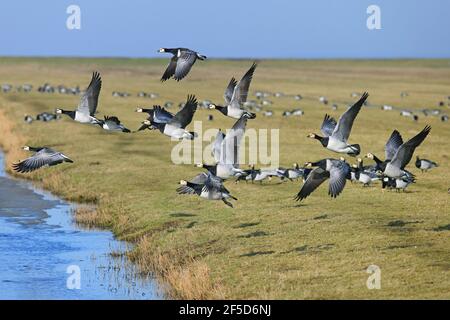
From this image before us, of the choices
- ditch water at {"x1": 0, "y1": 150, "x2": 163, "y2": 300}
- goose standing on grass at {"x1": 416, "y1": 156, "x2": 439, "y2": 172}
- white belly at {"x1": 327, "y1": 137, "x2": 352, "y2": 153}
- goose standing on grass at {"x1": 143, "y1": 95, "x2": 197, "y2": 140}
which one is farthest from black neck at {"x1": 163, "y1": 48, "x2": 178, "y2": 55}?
goose standing on grass at {"x1": 416, "y1": 156, "x2": 439, "y2": 172}

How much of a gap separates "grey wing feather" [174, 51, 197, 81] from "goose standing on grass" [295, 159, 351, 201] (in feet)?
13.1

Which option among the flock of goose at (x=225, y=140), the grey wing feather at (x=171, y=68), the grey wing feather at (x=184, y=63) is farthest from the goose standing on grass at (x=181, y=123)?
the grey wing feather at (x=171, y=68)

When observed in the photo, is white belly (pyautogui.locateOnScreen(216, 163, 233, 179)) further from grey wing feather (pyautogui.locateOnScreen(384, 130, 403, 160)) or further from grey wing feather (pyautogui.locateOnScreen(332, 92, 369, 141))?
grey wing feather (pyautogui.locateOnScreen(384, 130, 403, 160))

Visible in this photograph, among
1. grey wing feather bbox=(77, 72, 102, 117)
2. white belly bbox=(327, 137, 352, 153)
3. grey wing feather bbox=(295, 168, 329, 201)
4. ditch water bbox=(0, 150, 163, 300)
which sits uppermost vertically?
grey wing feather bbox=(77, 72, 102, 117)

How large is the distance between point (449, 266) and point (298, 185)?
11743 mm

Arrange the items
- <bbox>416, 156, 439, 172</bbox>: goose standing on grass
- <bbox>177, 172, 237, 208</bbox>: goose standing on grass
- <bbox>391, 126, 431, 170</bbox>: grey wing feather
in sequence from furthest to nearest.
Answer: <bbox>416, 156, 439, 172</bbox>: goose standing on grass
<bbox>177, 172, 237, 208</bbox>: goose standing on grass
<bbox>391, 126, 431, 170</bbox>: grey wing feather

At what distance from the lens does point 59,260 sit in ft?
70.2

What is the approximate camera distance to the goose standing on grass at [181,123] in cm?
2123

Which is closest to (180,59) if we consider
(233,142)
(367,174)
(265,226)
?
(233,142)

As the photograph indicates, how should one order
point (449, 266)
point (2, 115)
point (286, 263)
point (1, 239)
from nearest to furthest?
point (449, 266) → point (286, 263) → point (1, 239) → point (2, 115)

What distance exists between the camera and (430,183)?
28703 millimetres

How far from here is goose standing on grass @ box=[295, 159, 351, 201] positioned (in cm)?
1836

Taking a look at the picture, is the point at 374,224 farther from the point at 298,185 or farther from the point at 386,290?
the point at 298,185
